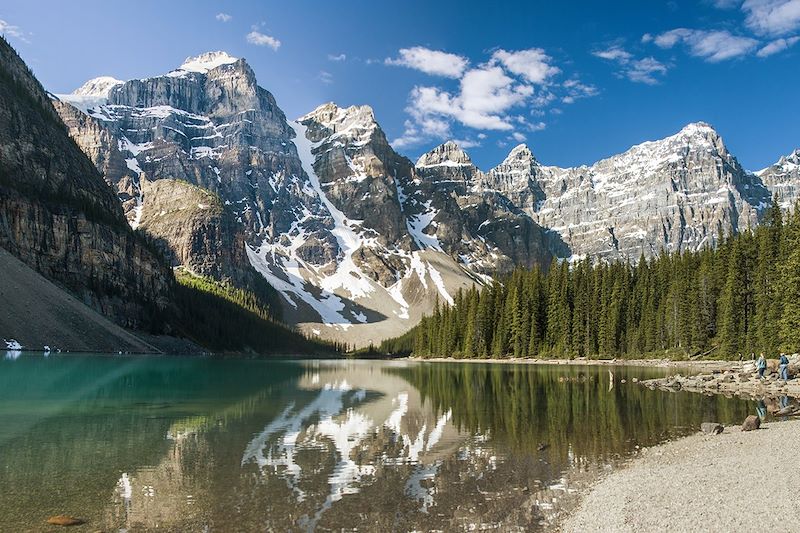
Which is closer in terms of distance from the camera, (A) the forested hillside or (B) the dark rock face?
(A) the forested hillside

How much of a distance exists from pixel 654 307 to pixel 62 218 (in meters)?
146

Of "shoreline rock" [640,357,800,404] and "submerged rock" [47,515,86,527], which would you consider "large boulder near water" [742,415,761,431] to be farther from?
"submerged rock" [47,515,86,527]

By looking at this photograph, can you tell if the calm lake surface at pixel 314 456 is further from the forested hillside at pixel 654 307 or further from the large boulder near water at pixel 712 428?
the forested hillside at pixel 654 307

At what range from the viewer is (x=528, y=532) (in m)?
12.5

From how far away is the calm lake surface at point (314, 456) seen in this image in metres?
13.6

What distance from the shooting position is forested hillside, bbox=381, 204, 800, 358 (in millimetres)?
65312

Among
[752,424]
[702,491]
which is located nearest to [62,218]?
[752,424]

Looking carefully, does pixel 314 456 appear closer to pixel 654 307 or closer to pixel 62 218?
pixel 654 307

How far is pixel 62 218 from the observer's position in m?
144

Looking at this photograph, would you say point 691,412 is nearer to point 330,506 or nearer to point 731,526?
point 731,526

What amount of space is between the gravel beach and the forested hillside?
137 ft

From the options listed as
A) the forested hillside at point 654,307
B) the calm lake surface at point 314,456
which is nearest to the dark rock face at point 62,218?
the forested hillside at point 654,307

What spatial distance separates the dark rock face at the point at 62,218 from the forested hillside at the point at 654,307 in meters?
94.6

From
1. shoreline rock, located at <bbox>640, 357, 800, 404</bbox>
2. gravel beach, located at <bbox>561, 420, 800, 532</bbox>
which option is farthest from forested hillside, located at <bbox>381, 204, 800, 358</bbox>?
gravel beach, located at <bbox>561, 420, 800, 532</bbox>
